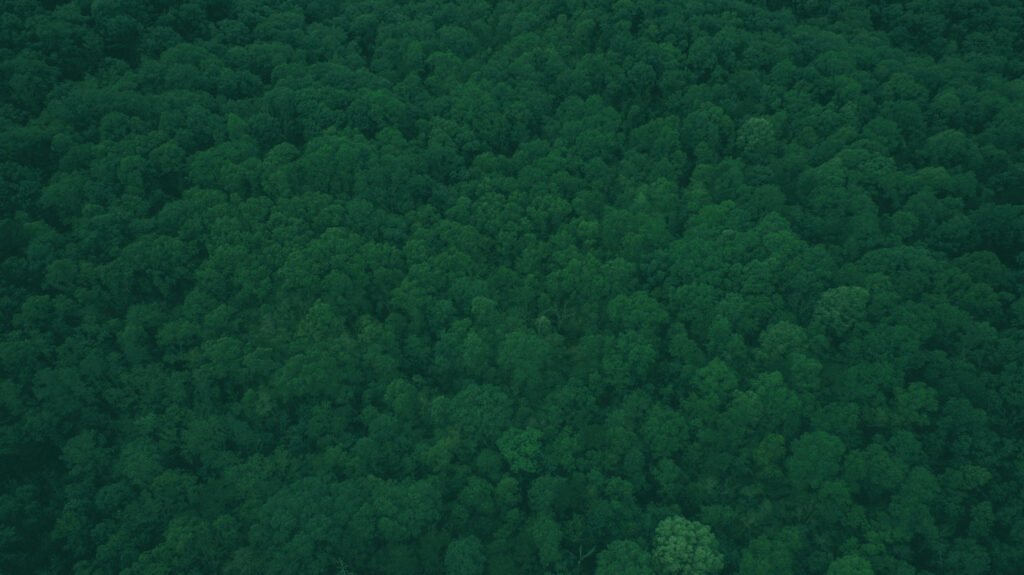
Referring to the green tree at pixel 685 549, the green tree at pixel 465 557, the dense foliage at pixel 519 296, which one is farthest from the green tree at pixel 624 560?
the green tree at pixel 465 557

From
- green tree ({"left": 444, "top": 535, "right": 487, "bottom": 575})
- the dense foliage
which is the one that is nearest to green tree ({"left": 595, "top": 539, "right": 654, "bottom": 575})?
the dense foliage

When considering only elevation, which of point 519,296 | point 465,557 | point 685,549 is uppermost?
point 519,296

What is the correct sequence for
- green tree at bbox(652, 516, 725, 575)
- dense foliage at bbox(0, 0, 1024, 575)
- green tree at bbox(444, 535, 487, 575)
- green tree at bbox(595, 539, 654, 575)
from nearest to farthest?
green tree at bbox(595, 539, 654, 575)
green tree at bbox(652, 516, 725, 575)
green tree at bbox(444, 535, 487, 575)
dense foliage at bbox(0, 0, 1024, 575)

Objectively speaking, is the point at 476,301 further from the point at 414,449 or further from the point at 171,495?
the point at 171,495

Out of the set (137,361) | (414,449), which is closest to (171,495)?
(137,361)

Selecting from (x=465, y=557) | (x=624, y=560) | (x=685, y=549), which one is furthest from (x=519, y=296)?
(x=685, y=549)

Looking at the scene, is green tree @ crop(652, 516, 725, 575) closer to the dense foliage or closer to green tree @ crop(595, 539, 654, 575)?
the dense foliage

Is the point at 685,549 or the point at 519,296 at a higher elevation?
the point at 519,296

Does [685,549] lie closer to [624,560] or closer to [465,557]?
[624,560]

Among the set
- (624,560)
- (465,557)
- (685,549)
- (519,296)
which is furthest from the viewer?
(519,296)
